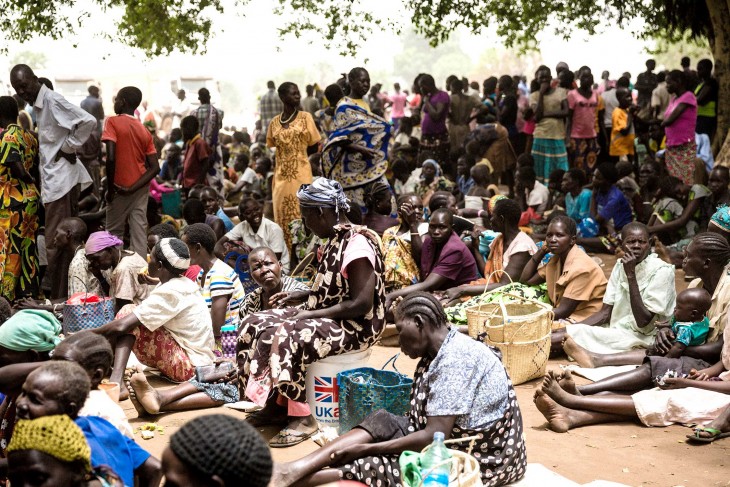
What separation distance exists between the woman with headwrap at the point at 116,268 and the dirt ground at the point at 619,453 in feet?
3.56

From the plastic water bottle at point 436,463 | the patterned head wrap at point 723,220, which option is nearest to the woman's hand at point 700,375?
the patterned head wrap at point 723,220

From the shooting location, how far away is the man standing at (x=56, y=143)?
8031mm

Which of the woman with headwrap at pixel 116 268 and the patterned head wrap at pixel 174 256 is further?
the woman with headwrap at pixel 116 268

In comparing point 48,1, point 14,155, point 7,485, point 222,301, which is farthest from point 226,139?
point 7,485

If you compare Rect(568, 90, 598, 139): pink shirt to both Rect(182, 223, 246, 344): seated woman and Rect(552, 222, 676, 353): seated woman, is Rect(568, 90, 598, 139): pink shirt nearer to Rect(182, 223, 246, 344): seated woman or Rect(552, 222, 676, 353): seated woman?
Rect(552, 222, 676, 353): seated woman

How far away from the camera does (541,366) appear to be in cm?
620

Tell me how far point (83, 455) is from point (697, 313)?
12.7ft

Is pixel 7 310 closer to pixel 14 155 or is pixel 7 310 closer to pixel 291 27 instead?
pixel 14 155

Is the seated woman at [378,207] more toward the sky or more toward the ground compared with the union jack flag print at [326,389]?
more toward the sky

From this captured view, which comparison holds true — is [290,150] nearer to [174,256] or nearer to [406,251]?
[406,251]

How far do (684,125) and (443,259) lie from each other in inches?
198

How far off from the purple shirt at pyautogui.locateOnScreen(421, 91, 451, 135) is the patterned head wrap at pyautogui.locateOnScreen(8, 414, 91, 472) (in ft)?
37.2

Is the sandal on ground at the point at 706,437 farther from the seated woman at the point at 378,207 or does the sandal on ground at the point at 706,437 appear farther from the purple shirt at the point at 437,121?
the purple shirt at the point at 437,121

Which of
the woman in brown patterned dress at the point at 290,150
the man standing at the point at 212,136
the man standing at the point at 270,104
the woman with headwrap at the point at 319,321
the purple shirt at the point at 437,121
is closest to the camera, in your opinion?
the woman with headwrap at the point at 319,321
